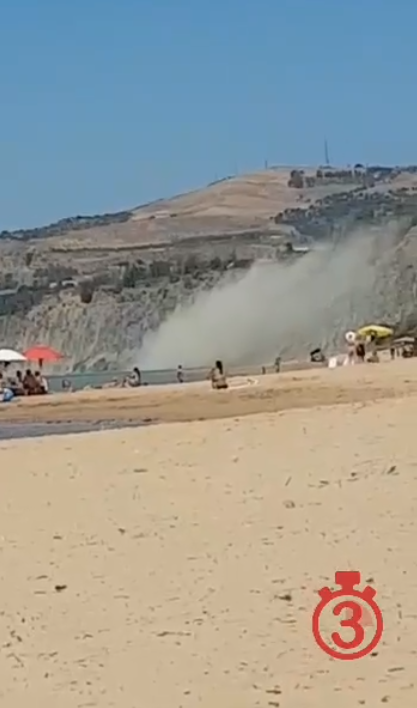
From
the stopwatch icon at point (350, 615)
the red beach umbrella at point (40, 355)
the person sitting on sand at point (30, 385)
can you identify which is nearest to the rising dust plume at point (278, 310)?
the red beach umbrella at point (40, 355)

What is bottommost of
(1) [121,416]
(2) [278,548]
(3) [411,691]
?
(3) [411,691]

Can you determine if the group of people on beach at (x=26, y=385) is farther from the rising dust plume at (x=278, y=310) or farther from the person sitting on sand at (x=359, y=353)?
the rising dust plume at (x=278, y=310)

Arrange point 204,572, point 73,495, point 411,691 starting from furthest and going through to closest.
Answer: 1. point 73,495
2. point 204,572
3. point 411,691

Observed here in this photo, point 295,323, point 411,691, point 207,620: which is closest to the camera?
point 411,691

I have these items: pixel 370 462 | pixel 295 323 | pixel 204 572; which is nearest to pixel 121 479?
pixel 370 462

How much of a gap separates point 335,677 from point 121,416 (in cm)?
2262

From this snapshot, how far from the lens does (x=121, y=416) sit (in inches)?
1137

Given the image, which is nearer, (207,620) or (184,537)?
(207,620)

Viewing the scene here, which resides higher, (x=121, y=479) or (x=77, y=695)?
(x=121, y=479)

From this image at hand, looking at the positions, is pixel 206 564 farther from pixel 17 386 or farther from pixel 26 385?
pixel 17 386

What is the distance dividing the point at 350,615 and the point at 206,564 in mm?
1410

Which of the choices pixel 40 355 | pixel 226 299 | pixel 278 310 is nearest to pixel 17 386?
pixel 40 355

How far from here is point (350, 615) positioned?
23.7 ft

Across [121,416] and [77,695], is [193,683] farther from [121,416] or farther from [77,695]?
[121,416]
